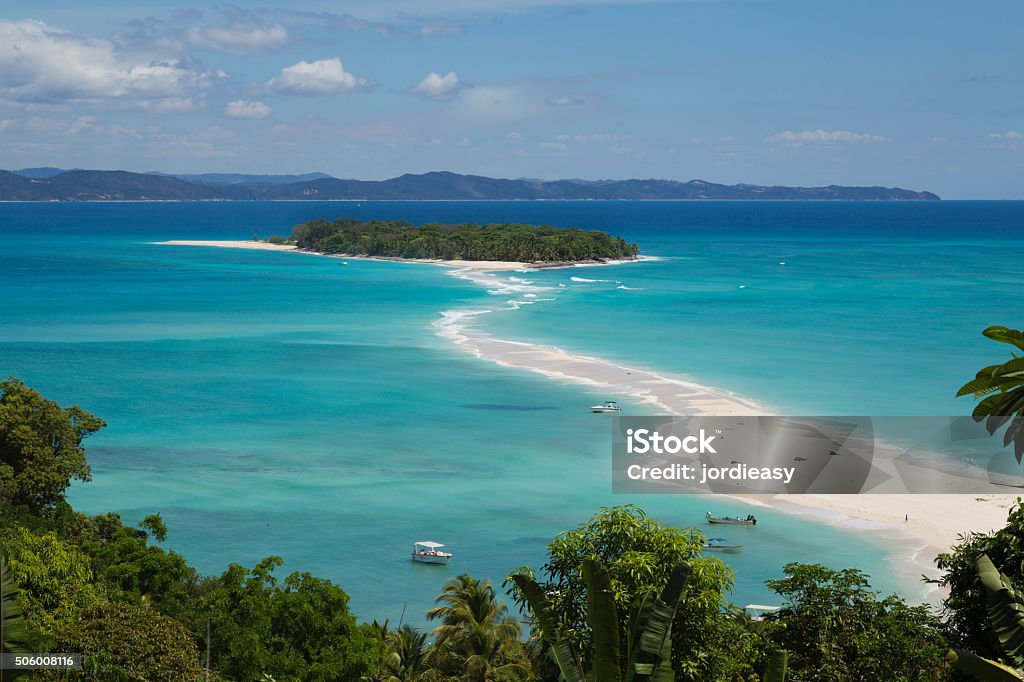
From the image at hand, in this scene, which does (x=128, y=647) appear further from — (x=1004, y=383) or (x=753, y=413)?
(x=753, y=413)

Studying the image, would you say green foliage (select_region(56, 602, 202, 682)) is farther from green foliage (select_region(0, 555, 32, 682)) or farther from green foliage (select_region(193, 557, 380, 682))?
green foliage (select_region(0, 555, 32, 682))

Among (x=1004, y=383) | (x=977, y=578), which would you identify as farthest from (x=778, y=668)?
(x=1004, y=383)

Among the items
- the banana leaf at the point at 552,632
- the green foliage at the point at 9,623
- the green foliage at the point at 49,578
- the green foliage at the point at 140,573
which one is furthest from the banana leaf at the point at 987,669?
the green foliage at the point at 140,573

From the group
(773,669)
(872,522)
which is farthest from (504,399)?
(773,669)

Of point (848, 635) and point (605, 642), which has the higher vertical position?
point (605, 642)

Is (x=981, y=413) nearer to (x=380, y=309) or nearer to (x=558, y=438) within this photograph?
(x=558, y=438)

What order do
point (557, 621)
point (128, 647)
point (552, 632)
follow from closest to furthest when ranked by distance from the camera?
point (552, 632), point (557, 621), point (128, 647)

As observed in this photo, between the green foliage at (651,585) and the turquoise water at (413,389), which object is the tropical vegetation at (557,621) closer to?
the green foliage at (651,585)
